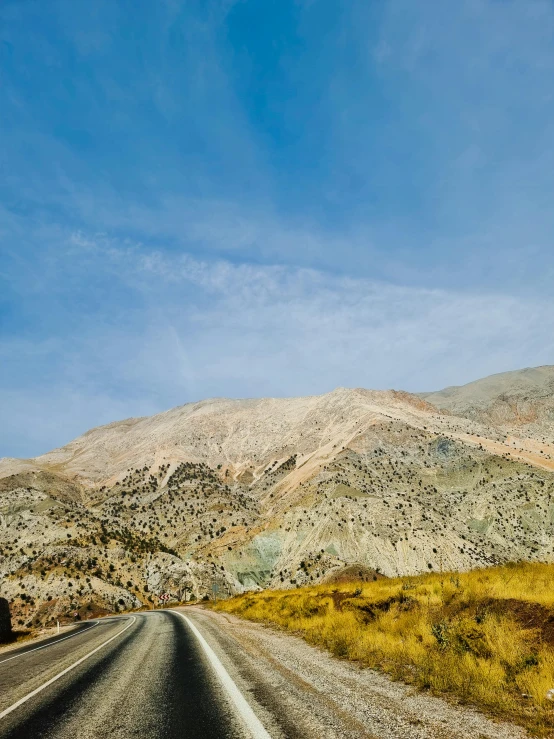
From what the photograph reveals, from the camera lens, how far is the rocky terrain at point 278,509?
209 feet

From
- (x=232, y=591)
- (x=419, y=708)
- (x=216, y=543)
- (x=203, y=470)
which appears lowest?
(x=232, y=591)

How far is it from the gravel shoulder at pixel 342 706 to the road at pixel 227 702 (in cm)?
2

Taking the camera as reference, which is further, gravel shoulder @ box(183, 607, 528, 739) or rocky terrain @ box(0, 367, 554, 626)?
rocky terrain @ box(0, 367, 554, 626)

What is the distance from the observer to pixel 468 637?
8.78 metres

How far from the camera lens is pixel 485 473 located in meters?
85.8

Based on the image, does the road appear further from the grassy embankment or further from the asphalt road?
the grassy embankment

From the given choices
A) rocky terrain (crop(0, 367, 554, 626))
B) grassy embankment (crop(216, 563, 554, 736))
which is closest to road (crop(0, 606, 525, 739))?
grassy embankment (crop(216, 563, 554, 736))

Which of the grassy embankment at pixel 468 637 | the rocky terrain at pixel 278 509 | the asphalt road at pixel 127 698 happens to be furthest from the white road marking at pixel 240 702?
the rocky terrain at pixel 278 509

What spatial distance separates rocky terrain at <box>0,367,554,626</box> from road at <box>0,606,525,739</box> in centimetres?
3842

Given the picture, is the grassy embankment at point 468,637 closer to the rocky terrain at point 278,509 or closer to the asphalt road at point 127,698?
the asphalt road at point 127,698

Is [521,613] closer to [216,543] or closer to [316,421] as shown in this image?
[216,543]

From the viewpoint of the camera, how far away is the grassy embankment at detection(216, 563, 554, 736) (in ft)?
21.6

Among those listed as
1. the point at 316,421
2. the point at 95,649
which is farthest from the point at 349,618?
the point at 316,421

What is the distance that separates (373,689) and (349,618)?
6.76 metres
